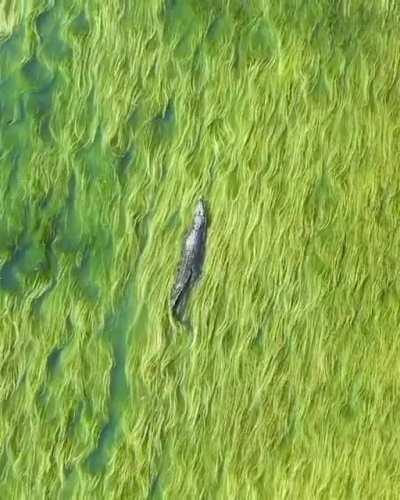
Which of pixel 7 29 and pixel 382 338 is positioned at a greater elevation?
pixel 7 29

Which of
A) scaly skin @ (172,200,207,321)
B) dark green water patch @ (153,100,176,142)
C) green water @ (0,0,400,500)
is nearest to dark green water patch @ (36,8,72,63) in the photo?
green water @ (0,0,400,500)

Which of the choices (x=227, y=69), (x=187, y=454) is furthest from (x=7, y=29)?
(x=187, y=454)

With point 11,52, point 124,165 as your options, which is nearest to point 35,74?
point 11,52

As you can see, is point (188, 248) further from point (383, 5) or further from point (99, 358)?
point (383, 5)

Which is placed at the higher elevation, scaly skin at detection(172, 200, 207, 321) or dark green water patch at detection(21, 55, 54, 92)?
dark green water patch at detection(21, 55, 54, 92)

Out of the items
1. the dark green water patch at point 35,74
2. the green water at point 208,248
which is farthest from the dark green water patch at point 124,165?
the dark green water patch at point 35,74

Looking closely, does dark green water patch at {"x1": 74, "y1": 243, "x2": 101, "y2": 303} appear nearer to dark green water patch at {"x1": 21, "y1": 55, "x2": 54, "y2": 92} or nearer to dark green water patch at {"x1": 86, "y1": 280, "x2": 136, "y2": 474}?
dark green water patch at {"x1": 86, "y1": 280, "x2": 136, "y2": 474}

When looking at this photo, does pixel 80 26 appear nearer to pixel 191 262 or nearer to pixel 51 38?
pixel 51 38
